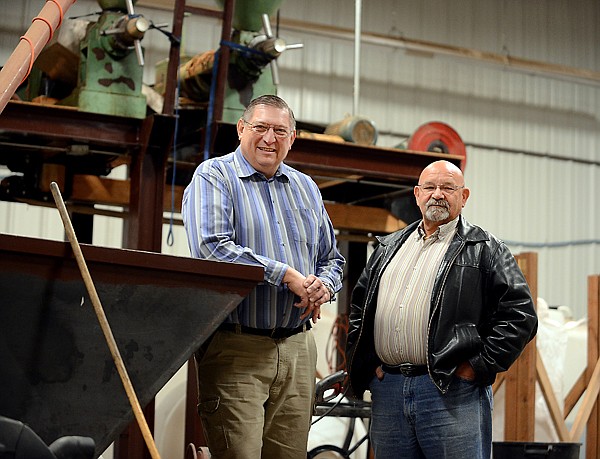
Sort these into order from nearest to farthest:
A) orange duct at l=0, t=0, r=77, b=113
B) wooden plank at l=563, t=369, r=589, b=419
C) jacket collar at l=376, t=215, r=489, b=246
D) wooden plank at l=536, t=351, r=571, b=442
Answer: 1. orange duct at l=0, t=0, r=77, b=113
2. jacket collar at l=376, t=215, r=489, b=246
3. wooden plank at l=536, t=351, r=571, b=442
4. wooden plank at l=563, t=369, r=589, b=419

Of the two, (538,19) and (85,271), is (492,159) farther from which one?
(85,271)

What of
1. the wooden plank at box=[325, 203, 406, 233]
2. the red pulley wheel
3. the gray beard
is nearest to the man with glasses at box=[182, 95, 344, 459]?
the gray beard

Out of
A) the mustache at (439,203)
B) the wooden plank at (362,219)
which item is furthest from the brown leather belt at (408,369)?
the wooden plank at (362,219)

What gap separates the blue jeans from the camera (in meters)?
3.89

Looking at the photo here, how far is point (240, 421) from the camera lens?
3.51 meters

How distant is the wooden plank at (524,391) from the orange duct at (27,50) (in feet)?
14.4

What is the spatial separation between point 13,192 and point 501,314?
13.9 feet

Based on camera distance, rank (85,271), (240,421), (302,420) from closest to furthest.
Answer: (85,271), (240,421), (302,420)

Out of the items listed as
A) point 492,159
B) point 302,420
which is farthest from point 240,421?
point 492,159

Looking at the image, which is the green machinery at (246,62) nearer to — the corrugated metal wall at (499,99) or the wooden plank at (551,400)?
the wooden plank at (551,400)

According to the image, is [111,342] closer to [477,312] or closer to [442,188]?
[477,312]

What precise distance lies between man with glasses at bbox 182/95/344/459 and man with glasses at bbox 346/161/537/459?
0.41 m

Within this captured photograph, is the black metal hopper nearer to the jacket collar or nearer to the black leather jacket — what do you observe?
the black leather jacket

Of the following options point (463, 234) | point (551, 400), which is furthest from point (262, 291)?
point (551, 400)
